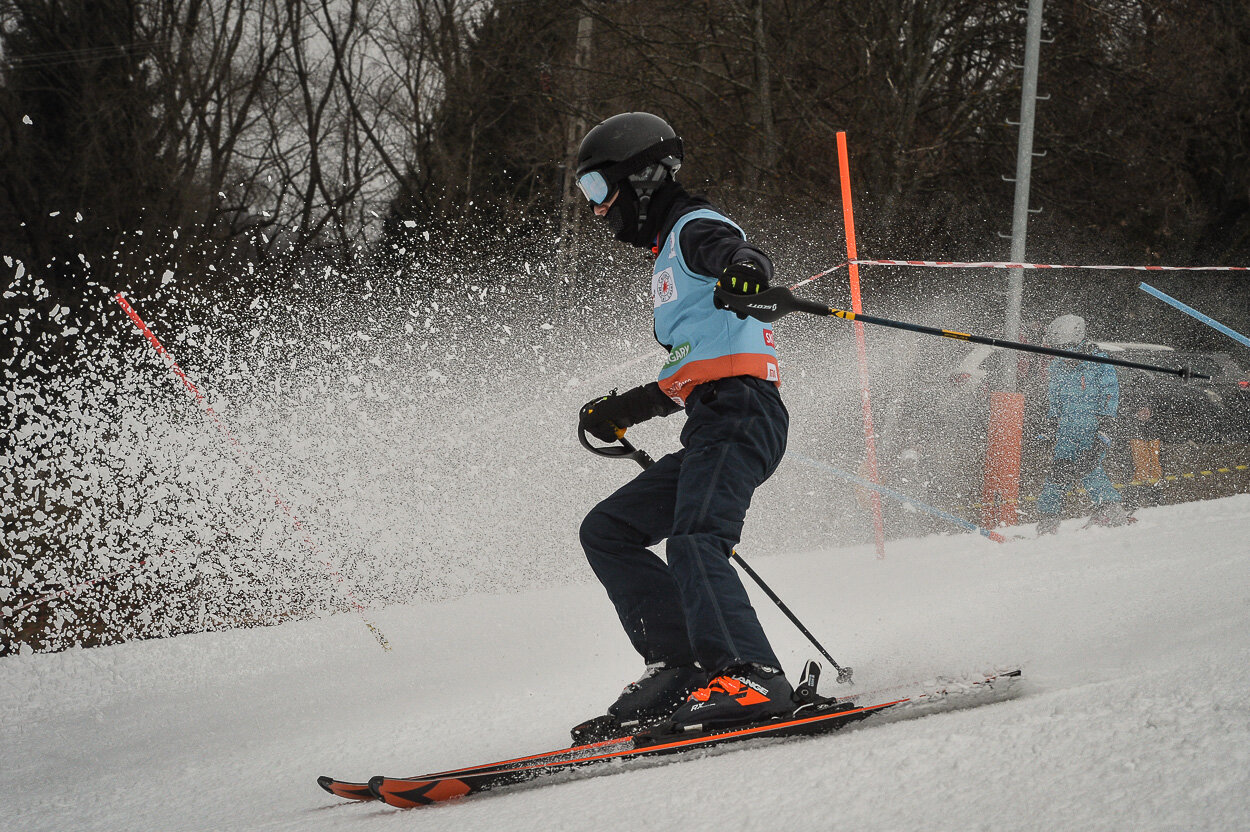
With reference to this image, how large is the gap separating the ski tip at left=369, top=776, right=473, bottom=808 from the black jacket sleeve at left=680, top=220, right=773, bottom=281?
156cm

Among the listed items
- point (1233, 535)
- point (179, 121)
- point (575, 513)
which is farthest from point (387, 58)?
point (1233, 535)

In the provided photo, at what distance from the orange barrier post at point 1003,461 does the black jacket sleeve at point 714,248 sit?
18.1ft

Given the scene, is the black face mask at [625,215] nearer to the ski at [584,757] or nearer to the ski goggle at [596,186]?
the ski goggle at [596,186]

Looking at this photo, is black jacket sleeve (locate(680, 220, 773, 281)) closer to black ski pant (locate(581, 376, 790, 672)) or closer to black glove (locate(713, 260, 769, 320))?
black glove (locate(713, 260, 769, 320))

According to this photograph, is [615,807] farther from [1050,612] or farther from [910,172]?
[910,172]

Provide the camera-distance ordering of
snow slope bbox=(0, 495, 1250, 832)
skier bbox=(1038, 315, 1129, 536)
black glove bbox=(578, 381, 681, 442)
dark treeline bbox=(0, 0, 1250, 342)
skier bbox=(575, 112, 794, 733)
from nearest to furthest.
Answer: snow slope bbox=(0, 495, 1250, 832)
skier bbox=(575, 112, 794, 733)
black glove bbox=(578, 381, 681, 442)
skier bbox=(1038, 315, 1129, 536)
dark treeline bbox=(0, 0, 1250, 342)

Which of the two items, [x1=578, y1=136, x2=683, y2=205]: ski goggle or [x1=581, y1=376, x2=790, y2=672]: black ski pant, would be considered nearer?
[x1=581, y1=376, x2=790, y2=672]: black ski pant

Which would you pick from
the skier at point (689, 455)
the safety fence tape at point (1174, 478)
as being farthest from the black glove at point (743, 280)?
the safety fence tape at point (1174, 478)

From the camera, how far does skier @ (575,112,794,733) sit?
9.04 feet

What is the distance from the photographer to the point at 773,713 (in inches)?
106

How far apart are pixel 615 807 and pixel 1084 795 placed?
37.9 inches

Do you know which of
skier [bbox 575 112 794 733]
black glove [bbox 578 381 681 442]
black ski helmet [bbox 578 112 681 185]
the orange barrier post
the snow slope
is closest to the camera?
the snow slope

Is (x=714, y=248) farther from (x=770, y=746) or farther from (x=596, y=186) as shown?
(x=770, y=746)

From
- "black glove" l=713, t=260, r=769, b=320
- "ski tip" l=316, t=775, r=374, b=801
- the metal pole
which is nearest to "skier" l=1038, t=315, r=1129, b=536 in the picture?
the metal pole
